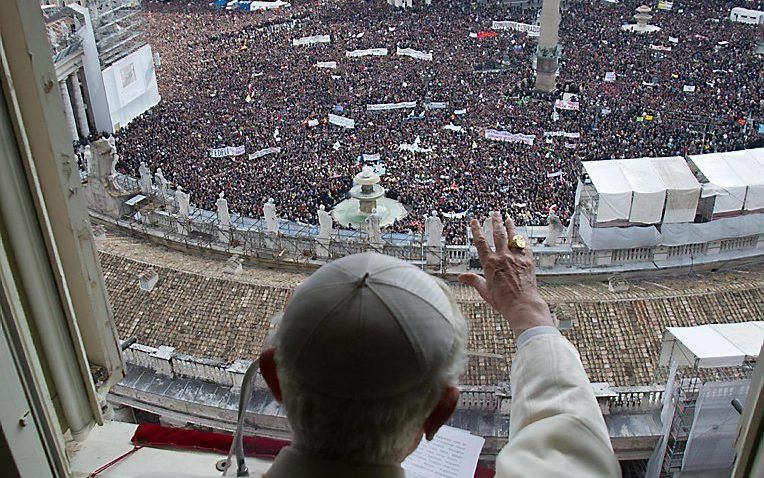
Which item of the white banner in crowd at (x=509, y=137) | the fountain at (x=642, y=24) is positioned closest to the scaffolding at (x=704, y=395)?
the white banner in crowd at (x=509, y=137)

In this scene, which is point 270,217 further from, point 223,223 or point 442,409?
point 442,409

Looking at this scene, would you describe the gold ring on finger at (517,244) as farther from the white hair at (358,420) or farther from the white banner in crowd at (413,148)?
the white banner in crowd at (413,148)

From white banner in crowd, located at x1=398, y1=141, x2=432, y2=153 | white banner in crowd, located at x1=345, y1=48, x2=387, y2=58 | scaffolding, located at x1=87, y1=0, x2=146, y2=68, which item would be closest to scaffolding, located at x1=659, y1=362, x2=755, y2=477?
white banner in crowd, located at x1=398, y1=141, x2=432, y2=153

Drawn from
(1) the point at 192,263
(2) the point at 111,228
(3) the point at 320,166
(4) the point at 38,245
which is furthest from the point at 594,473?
(3) the point at 320,166

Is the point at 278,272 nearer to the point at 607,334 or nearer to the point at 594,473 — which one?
the point at 607,334

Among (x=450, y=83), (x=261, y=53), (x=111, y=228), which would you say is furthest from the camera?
(x=261, y=53)

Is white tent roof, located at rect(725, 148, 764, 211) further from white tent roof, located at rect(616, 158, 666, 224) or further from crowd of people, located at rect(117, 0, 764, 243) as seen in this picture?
crowd of people, located at rect(117, 0, 764, 243)

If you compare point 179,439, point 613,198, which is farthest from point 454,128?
point 179,439

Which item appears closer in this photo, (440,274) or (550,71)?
(440,274)
